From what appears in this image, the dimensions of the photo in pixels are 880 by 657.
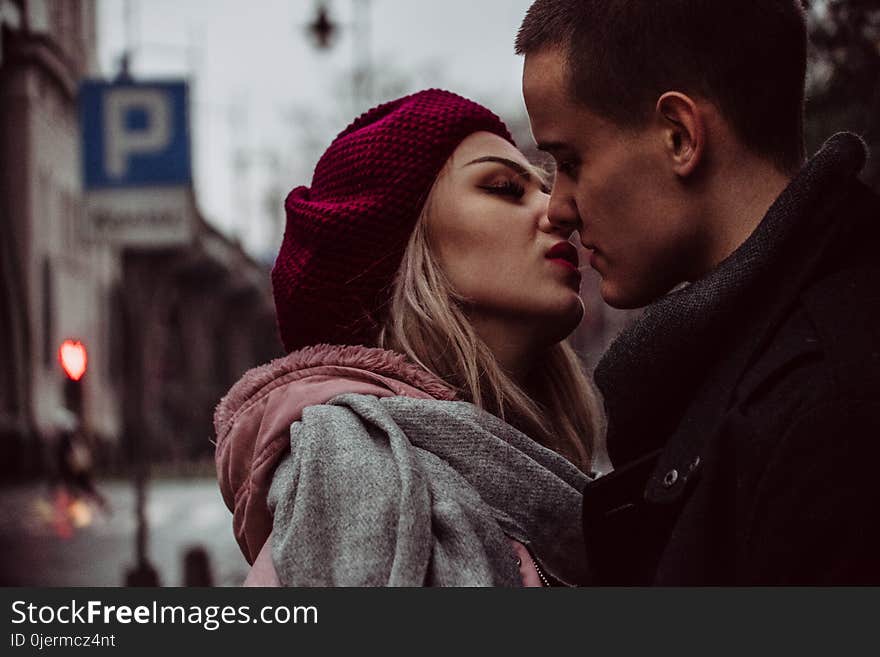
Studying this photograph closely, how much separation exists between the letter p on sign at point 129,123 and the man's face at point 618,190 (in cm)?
540

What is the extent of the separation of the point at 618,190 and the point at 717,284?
0.87 ft

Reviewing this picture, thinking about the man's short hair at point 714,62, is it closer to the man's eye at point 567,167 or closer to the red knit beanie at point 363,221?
the man's eye at point 567,167

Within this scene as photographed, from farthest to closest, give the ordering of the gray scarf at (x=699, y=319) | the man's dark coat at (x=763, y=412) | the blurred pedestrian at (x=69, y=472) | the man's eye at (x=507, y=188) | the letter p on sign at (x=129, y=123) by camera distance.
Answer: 1. the blurred pedestrian at (x=69, y=472)
2. the letter p on sign at (x=129, y=123)
3. the man's eye at (x=507, y=188)
4. the gray scarf at (x=699, y=319)
5. the man's dark coat at (x=763, y=412)

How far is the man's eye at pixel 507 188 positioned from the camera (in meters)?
2.43

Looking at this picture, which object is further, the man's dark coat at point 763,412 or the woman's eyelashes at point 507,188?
the woman's eyelashes at point 507,188

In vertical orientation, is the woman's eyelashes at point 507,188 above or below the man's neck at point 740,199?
below

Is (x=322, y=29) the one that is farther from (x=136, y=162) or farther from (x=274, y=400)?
(x=274, y=400)

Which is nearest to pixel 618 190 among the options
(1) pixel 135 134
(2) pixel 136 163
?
(2) pixel 136 163

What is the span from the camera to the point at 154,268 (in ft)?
98.2

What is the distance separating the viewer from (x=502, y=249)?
2.35m

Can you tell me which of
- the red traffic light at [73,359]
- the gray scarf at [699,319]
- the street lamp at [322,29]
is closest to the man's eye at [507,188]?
the gray scarf at [699,319]

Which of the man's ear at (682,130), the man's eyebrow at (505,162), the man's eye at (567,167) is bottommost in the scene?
the man's eyebrow at (505,162)

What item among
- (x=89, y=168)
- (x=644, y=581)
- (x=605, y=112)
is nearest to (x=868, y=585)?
(x=644, y=581)

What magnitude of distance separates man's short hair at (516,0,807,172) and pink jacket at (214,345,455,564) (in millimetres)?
708
